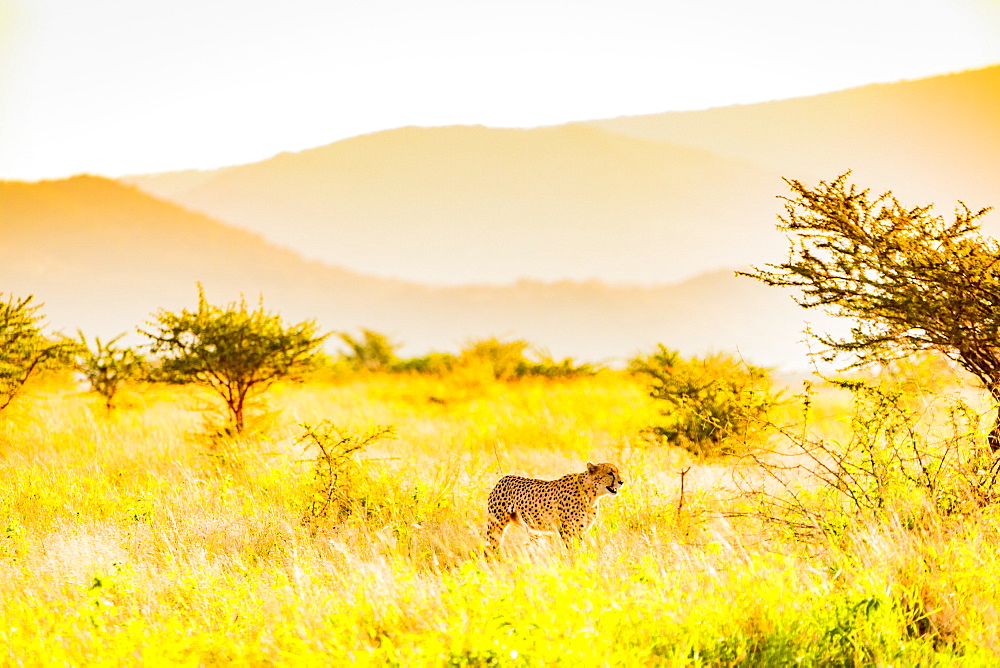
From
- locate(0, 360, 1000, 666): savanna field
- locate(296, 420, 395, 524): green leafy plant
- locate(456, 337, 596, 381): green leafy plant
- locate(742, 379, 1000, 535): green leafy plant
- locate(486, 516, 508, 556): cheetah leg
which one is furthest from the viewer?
locate(456, 337, 596, 381): green leafy plant

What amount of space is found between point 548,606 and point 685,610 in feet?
2.76

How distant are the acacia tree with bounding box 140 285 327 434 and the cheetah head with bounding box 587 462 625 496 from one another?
7.97 meters

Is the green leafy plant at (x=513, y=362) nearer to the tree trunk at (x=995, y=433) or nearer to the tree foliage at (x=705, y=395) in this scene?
the tree foliage at (x=705, y=395)

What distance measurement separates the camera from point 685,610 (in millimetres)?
5031

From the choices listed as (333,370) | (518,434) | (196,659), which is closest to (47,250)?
(333,370)

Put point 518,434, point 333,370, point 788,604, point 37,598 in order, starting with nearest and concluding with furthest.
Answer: point 788,604
point 37,598
point 518,434
point 333,370

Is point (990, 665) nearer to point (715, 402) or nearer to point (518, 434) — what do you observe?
point (715, 402)

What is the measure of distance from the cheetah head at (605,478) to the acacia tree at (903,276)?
228cm

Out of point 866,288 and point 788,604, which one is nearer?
point 788,604

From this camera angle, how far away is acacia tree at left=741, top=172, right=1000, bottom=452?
275 inches

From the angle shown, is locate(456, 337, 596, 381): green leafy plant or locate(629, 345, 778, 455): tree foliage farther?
locate(456, 337, 596, 381): green leafy plant

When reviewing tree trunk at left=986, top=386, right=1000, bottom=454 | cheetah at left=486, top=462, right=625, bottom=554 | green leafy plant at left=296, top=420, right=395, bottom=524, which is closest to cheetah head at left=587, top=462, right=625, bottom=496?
cheetah at left=486, top=462, right=625, bottom=554

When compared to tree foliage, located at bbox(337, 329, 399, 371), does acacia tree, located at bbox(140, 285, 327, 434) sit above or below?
above

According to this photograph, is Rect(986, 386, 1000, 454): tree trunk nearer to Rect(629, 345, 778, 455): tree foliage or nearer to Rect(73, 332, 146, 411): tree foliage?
Rect(629, 345, 778, 455): tree foliage
